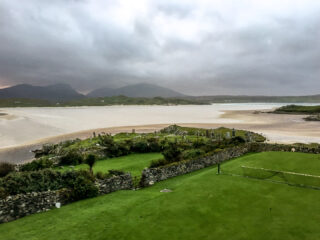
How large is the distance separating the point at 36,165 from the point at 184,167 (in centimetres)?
1723

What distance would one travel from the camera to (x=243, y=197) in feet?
39.7

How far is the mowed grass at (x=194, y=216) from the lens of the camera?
9.23 m

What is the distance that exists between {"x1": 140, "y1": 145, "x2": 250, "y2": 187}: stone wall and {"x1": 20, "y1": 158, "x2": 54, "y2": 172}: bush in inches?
553

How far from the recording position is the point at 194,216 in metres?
10.5

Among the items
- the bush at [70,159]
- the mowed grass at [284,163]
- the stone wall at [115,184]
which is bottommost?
the bush at [70,159]

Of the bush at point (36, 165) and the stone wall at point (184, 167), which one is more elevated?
the stone wall at point (184, 167)

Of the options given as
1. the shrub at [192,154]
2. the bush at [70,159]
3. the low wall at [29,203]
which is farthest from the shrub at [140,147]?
the low wall at [29,203]

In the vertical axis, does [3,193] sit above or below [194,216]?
above

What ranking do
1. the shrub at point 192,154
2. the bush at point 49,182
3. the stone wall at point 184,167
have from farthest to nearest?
the shrub at point 192,154 < the stone wall at point 184,167 < the bush at point 49,182

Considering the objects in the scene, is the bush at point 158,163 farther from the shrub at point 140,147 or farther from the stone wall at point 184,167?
the shrub at point 140,147

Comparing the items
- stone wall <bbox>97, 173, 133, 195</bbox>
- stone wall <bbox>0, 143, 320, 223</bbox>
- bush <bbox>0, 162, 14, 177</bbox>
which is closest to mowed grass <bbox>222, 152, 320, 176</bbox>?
stone wall <bbox>0, 143, 320, 223</bbox>

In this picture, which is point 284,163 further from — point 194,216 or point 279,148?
point 194,216

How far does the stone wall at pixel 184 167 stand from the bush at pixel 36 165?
14048 millimetres

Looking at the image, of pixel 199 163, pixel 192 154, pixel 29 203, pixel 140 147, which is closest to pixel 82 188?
pixel 29 203
